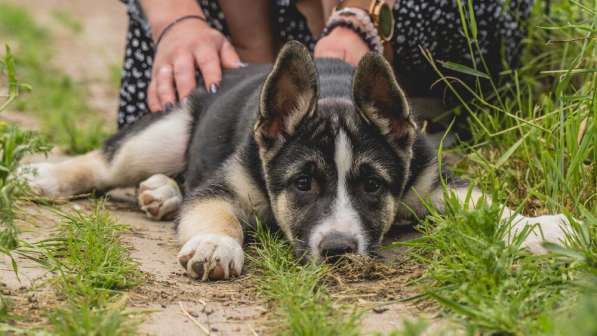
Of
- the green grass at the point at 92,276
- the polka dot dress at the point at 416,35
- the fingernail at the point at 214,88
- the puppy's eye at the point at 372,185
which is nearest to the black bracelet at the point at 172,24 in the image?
the polka dot dress at the point at 416,35

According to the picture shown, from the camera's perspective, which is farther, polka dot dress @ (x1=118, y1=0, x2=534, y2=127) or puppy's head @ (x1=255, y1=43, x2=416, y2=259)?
polka dot dress @ (x1=118, y1=0, x2=534, y2=127)

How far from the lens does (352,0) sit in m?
4.55

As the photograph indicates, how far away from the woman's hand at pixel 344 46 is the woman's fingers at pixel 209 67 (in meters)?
0.63

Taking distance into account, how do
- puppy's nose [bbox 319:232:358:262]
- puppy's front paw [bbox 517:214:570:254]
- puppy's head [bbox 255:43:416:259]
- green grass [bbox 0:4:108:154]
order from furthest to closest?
green grass [bbox 0:4:108:154], puppy's head [bbox 255:43:416:259], puppy's nose [bbox 319:232:358:262], puppy's front paw [bbox 517:214:570:254]

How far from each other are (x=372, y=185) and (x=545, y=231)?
77 centimetres

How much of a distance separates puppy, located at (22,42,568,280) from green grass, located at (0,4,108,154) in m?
1.29

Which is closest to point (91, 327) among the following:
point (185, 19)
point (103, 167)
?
point (103, 167)

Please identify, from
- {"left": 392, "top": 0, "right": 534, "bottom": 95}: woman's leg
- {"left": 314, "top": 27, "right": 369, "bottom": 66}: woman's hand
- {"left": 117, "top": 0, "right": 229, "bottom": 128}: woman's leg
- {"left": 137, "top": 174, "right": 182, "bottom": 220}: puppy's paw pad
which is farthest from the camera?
{"left": 117, "top": 0, "right": 229, "bottom": 128}: woman's leg

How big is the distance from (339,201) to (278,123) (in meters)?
0.53

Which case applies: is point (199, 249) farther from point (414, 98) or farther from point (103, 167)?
point (414, 98)

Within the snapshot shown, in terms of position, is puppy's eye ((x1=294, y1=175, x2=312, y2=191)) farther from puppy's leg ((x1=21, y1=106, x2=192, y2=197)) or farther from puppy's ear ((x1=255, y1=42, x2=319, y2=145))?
puppy's leg ((x1=21, y1=106, x2=192, y2=197))


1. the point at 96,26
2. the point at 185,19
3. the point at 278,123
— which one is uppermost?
the point at 185,19

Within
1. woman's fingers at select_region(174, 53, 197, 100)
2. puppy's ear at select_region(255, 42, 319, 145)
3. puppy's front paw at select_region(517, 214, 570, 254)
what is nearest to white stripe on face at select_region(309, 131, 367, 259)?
puppy's ear at select_region(255, 42, 319, 145)

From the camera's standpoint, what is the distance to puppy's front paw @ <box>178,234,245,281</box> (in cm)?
313
